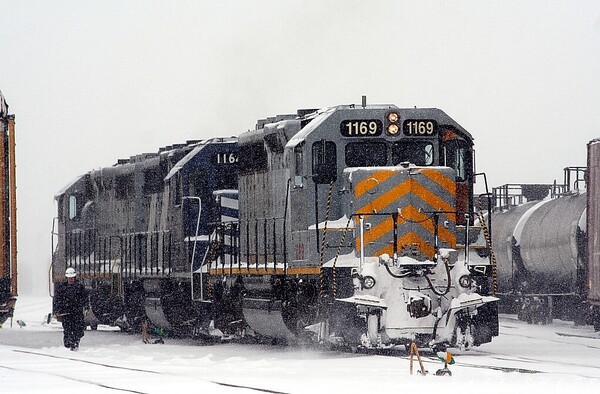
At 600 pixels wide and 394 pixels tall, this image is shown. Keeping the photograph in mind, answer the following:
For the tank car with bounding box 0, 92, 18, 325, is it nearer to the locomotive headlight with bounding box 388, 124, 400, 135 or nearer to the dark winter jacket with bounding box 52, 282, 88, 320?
the dark winter jacket with bounding box 52, 282, 88, 320

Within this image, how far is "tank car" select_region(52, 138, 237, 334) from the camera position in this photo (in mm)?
24031

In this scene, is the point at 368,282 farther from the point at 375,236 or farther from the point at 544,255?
the point at 544,255

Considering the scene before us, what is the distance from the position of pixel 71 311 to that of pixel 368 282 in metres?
5.75

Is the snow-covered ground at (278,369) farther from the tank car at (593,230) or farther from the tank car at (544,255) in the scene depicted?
the tank car at (544,255)

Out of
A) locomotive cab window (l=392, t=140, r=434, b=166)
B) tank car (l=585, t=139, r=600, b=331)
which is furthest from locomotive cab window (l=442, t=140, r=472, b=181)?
tank car (l=585, t=139, r=600, b=331)

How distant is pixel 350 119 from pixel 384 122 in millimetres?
490

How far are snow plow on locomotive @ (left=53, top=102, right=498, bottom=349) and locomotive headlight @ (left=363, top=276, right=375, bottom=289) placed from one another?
1cm

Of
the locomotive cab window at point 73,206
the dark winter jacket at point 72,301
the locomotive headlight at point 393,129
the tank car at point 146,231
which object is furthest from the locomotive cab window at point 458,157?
the locomotive cab window at point 73,206

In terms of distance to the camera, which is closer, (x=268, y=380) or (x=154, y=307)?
(x=268, y=380)

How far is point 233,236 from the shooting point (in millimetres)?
22734

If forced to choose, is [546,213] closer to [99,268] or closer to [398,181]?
[99,268]

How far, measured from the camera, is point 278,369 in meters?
16.2

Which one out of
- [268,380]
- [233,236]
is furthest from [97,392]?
[233,236]

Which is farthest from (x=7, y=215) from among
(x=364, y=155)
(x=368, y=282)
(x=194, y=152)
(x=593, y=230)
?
(x=593, y=230)
